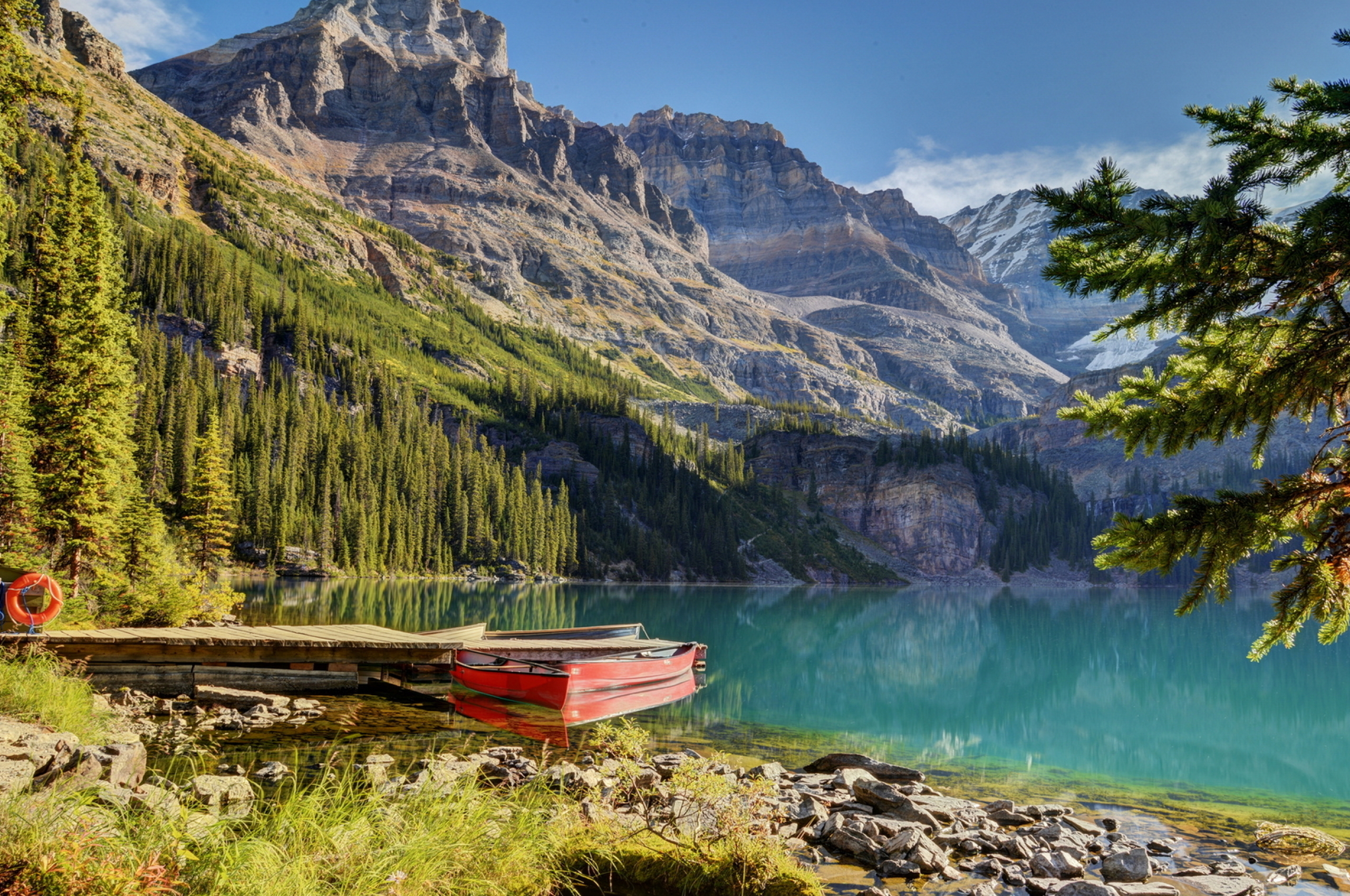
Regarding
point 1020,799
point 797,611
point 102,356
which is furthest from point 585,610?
point 1020,799

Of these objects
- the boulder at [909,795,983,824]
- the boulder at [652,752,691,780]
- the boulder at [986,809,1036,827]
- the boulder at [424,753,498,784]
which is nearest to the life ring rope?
the boulder at [424,753,498,784]

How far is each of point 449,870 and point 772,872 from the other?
375cm

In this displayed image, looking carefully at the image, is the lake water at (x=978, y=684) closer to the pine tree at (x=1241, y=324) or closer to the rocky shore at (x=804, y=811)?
the rocky shore at (x=804, y=811)

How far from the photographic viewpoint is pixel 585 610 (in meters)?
74.6

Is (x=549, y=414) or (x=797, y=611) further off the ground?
(x=549, y=414)

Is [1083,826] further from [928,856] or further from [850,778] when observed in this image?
[928,856]

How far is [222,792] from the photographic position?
1190cm

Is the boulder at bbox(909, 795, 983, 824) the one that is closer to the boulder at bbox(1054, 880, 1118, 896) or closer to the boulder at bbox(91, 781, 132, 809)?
the boulder at bbox(1054, 880, 1118, 896)

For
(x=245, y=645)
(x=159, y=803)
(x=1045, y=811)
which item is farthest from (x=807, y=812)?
(x=245, y=645)

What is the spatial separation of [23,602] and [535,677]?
1270 cm

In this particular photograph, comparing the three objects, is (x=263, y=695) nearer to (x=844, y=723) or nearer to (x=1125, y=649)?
(x=844, y=723)

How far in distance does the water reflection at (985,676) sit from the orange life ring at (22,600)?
56.3ft

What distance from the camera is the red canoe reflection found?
22.2 m

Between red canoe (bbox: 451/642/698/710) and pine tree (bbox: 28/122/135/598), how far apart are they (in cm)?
1305
